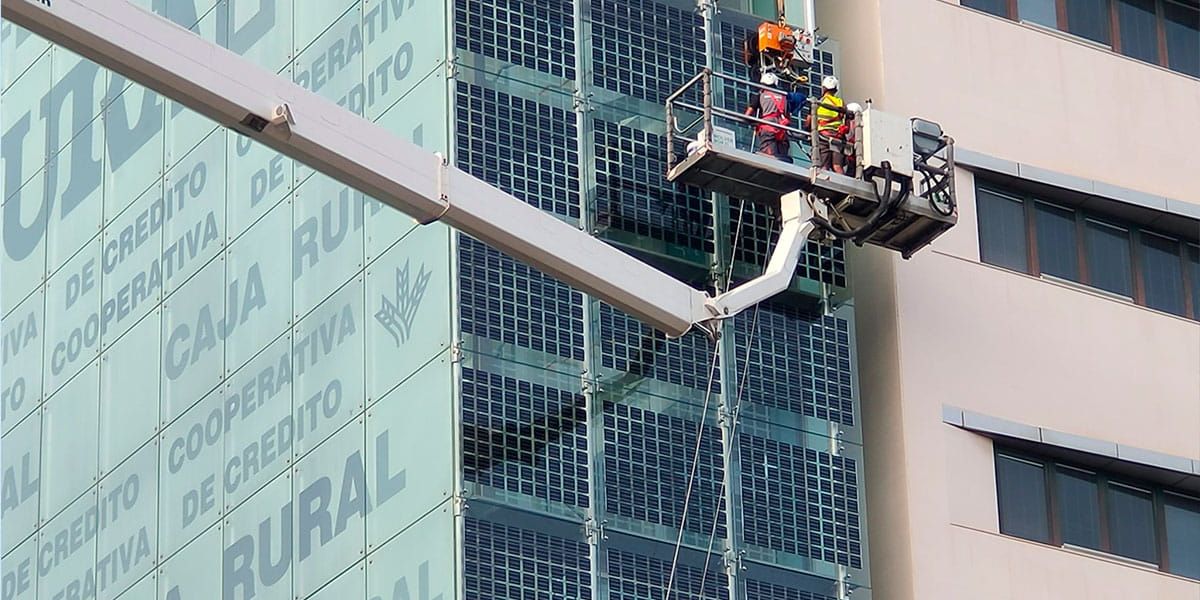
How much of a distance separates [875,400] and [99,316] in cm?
1222

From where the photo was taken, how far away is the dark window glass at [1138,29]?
47.1 metres

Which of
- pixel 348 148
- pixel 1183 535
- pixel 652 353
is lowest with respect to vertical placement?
pixel 1183 535

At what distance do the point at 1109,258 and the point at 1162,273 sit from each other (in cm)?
114

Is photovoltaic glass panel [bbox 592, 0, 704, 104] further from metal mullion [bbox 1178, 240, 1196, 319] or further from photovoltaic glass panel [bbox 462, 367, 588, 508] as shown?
metal mullion [bbox 1178, 240, 1196, 319]

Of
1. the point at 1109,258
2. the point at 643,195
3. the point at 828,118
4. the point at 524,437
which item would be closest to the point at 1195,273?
the point at 1109,258

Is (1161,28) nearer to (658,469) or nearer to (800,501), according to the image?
(800,501)

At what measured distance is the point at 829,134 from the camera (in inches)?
1588

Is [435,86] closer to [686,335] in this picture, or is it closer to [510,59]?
[510,59]

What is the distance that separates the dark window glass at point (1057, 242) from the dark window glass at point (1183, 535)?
3.60 m

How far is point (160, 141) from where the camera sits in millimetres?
45781

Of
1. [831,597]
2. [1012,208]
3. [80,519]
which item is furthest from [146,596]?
[1012,208]

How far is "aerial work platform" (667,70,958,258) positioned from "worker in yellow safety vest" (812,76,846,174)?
7.4 inches

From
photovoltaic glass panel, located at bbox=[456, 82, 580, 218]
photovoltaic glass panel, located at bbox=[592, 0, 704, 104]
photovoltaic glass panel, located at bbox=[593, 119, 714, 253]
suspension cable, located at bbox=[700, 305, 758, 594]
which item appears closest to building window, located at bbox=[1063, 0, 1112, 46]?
photovoltaic glass panel, located at bbox=[592, 0, 704, 104]

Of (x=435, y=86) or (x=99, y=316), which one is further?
(x=99, y=316)
